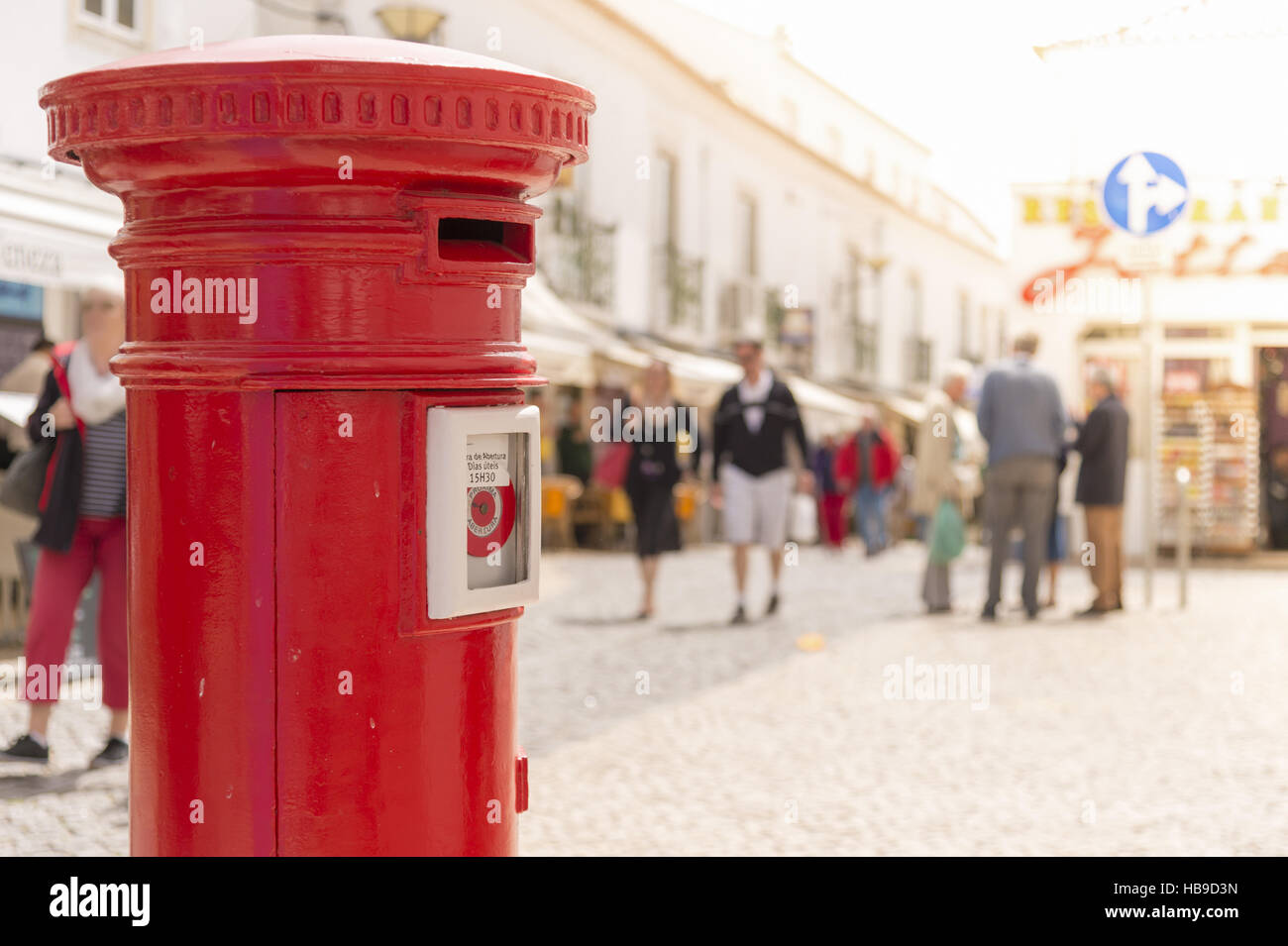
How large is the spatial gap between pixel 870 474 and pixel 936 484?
6.73 meters

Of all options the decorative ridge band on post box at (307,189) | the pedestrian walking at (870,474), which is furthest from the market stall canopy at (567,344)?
the decorative ridge band on post box at (307,189)

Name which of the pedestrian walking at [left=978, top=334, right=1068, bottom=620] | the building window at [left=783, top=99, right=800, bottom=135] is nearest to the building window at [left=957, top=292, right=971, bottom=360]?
the building window at [left=783, top=99, right=800, bottom=135]

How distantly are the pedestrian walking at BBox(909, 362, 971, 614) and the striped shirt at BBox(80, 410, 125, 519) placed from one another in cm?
692

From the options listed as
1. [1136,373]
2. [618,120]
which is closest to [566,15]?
[618,120]

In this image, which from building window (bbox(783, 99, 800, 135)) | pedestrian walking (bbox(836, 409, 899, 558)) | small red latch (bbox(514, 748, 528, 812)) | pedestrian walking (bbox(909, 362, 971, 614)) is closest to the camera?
small red latch (bbox(514, 748, 528, 812))

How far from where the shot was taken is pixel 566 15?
21469mm

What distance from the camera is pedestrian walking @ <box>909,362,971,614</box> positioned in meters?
12.1

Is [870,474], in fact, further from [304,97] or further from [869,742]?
[304,97]

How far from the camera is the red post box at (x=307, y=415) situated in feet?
7.92

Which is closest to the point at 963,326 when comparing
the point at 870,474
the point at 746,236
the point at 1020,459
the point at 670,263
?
the point at 746,236

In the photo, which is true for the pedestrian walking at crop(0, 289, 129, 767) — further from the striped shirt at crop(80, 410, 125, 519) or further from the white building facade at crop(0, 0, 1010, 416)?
the white building facade at crop(0, 0, 1010, 416)

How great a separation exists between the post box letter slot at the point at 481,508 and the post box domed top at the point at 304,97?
41cm

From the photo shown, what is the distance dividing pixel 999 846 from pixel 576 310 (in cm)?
1735
